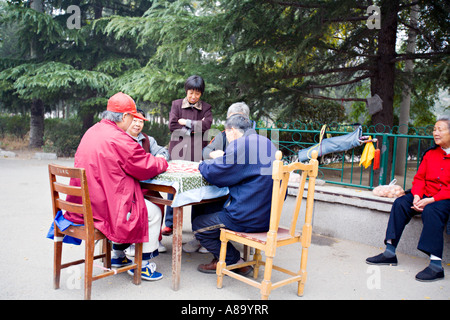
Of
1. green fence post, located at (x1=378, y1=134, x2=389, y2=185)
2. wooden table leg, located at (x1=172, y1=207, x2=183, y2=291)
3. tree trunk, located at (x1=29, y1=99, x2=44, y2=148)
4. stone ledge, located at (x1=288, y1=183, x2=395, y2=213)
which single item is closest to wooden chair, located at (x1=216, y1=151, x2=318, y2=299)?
wooden table leg, located at (x1=172, y1=207, x2=183, y2=291)

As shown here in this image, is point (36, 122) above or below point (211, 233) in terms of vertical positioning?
above

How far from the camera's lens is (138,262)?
3.24 metres

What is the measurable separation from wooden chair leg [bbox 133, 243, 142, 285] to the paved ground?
0.06 metres

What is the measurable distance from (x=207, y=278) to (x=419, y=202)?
224 cm

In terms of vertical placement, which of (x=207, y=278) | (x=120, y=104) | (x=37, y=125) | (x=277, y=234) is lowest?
(x=207, y=278)

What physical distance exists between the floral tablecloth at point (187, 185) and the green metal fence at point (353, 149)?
85.9 inches

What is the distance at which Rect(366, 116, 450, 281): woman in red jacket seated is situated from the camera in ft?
11.8

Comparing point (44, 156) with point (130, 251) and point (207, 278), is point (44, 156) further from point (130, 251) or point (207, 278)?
point (207, 278)

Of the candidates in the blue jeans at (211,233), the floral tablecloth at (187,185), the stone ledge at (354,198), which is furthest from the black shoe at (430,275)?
the floral tablecloth at (187,185)

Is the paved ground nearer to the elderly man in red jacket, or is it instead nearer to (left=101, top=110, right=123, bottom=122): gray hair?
the elderly man in red jacket

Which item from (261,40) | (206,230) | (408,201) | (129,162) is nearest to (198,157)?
(206,230)

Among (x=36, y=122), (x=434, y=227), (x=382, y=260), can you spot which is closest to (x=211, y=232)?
(x=382, y=260)

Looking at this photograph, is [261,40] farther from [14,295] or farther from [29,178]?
[29,178]

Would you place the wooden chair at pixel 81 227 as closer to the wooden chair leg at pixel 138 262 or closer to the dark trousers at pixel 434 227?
the wooden chair leg at pixel 138 262
